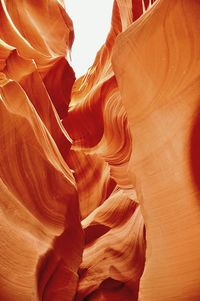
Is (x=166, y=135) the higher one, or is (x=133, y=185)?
(x=166, y=135)

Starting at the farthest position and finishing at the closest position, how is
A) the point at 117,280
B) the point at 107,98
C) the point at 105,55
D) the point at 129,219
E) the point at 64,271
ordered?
the point at 105,55 < the point at 107,98 < the point at 129,219 < the point at 117,280 < the point at 64,271

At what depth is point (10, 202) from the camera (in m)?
1.59

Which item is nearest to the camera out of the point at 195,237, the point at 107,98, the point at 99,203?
the point at 195,237

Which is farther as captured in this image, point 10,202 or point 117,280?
point 117,280

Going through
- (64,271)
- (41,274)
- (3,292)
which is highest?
(3,292)

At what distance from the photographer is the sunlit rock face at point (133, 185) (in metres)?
1.37

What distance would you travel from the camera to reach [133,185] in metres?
1.65

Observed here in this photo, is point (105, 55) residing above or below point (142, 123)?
below

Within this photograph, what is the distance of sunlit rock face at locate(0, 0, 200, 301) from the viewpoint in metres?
1.37

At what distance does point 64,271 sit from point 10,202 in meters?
0.40

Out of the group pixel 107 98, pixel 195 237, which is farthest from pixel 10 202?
pixel 107 98

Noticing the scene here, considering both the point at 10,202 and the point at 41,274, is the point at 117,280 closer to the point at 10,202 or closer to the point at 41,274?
the point at 41,274

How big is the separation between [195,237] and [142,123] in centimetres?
50

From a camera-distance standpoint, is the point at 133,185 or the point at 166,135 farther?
the point at 133,185
